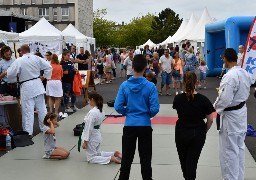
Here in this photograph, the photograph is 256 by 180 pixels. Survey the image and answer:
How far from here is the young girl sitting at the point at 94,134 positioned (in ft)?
22.9

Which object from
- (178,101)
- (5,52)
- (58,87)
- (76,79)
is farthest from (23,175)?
(76,79)

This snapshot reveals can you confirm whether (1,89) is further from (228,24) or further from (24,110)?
(228,24)

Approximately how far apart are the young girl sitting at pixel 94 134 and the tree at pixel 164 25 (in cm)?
10328

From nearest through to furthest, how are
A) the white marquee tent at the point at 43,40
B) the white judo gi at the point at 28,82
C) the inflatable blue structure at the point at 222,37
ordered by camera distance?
the white judo gi at the point at 28,82 < the inflatable blue structure at the point at 222,37 < the white marquee tent at the point at 43,40

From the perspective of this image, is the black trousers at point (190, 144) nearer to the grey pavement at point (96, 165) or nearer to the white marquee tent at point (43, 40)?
the grey pavement at point (96, 165)

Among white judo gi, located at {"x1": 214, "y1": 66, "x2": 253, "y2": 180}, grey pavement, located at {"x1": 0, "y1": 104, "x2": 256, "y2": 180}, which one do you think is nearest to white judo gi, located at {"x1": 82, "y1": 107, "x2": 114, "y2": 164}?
grey pavement, located at {"x1": 0, "y1": 104, "x2": 256, "y2": 180}

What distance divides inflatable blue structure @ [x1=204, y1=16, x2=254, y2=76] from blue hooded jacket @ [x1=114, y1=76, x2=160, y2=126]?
1529 centimetres

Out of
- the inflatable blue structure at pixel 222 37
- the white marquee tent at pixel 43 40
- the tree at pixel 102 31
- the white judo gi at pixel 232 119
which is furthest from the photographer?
the tree at pixel 102 31

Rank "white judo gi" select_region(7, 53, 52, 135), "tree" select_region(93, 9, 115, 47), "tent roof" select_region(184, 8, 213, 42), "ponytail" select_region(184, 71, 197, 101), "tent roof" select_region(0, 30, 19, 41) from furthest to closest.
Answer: "tree" select_region(93, 9, 115, 47) < "tent roof" select_region(184, 8, 213, 42) < "tent roof" select_region(0, 30, 19, 41) < "white judo gi" select_region(7, 53, 52, 135) < "ponytail" select_region(184, 71, 197, 101)

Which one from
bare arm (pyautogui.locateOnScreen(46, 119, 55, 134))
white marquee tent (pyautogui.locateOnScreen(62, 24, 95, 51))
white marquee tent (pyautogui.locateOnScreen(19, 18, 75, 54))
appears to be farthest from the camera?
white marquee tent (pyautogui.locateOnScreen(62, 24, 95, 51))

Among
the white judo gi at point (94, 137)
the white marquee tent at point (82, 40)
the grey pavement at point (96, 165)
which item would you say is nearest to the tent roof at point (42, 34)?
the white marquee tent at point (82, 40)

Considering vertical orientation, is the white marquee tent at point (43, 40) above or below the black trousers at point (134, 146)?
above

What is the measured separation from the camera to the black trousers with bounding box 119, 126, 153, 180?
5.41m

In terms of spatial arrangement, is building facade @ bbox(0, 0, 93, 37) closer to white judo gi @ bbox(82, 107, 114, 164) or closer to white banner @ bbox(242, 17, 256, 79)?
white banner @ bbox(242, 17, 256, 79)
